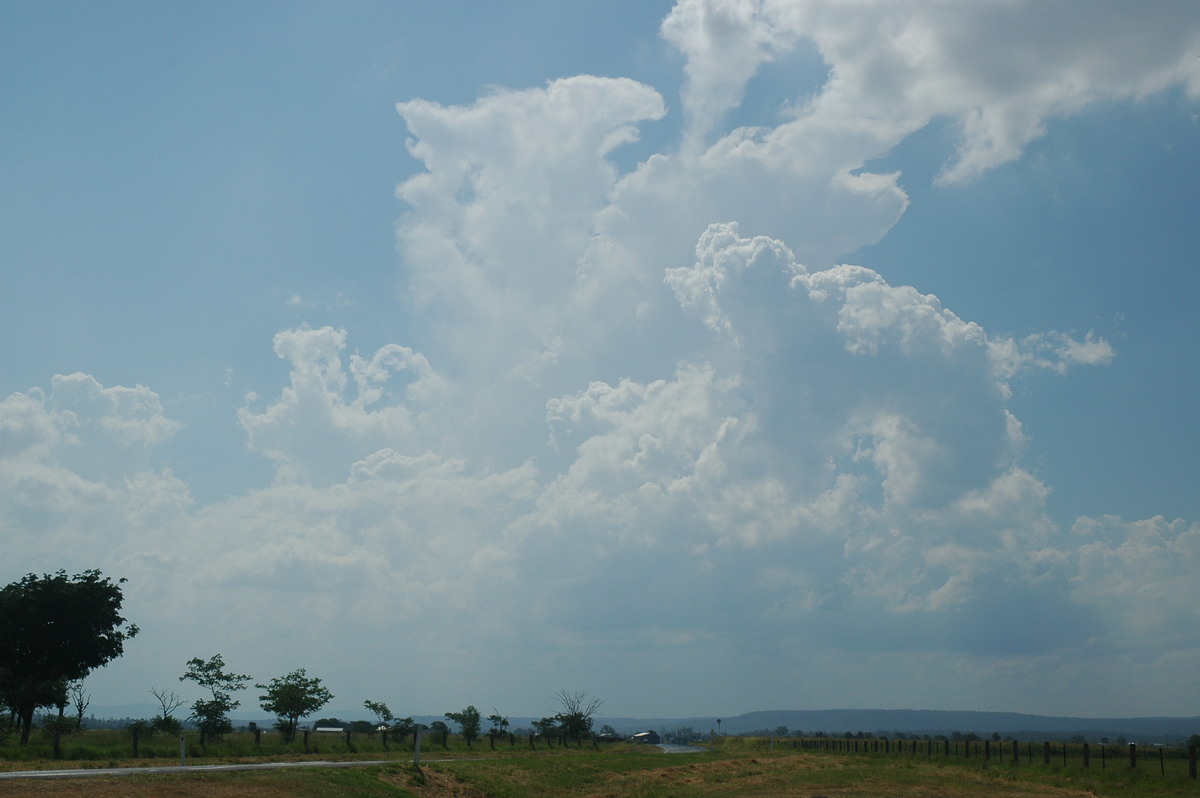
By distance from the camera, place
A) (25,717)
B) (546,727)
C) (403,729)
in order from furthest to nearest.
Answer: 1. (546,727)
2. (403,729)
3. (25,717)

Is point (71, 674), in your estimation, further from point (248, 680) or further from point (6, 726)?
point (248, 680)

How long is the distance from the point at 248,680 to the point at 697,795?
149ft

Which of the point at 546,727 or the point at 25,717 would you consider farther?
the point at 546,727

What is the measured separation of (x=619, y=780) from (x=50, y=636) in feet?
130

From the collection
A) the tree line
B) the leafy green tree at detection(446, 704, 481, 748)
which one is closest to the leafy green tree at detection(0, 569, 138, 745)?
the tree line

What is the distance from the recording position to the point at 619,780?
177 ft

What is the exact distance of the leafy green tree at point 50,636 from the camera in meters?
61.1

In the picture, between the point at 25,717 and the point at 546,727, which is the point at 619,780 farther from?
the point at 546,727

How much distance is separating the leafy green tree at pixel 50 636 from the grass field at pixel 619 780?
13.0m

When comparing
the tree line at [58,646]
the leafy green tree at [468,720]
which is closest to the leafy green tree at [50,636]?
the tree line at [58,646]

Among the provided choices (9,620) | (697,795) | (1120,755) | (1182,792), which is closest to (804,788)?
(697,795)

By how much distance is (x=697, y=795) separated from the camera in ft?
152

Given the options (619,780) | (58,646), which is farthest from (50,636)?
(619,780)

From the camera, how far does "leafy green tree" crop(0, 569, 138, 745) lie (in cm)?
6106
